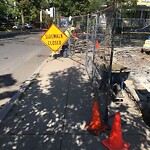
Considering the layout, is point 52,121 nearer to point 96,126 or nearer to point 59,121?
point 59,121

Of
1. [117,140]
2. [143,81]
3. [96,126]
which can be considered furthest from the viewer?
[143,81]

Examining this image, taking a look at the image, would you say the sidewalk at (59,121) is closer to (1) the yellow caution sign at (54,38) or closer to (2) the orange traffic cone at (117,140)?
(2) the orange traffic cone at (117,140)

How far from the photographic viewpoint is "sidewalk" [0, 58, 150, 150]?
491 cm

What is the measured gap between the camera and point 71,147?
4.77 meters

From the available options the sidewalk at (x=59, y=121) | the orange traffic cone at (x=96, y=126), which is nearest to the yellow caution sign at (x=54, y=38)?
the sidewalk at (x=59, y=121)

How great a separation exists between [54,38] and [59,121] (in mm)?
5608

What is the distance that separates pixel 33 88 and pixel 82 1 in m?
18.9

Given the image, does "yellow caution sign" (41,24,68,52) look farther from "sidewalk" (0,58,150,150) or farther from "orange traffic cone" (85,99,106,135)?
"orange traffic cone" (85,99,106,135)

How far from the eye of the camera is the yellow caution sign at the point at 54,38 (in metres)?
10.8

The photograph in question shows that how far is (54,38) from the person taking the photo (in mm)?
10812

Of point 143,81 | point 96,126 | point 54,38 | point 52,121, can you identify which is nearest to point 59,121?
point 52,121

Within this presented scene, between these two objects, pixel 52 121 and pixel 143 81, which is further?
pixel 143 81

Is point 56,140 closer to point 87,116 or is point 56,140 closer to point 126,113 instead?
point 87,116

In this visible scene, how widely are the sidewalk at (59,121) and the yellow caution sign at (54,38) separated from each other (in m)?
2.35
